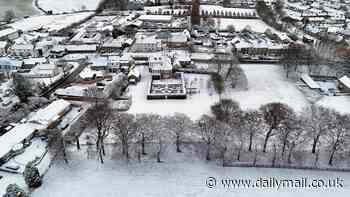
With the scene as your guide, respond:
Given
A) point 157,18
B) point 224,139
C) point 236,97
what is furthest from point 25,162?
point 157,18

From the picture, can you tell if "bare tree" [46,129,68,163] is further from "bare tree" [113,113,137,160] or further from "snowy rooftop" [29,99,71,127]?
"bare tree" [113,113,137,160]

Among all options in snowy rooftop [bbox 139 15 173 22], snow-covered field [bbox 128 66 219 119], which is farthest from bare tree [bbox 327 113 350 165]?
snowy rooftop [bbox 139 15 173 22]

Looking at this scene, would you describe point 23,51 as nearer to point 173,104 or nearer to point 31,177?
point 173,104

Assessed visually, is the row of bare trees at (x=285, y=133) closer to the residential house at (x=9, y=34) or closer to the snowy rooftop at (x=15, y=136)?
the snowy rooftop at (x=15, y=136)

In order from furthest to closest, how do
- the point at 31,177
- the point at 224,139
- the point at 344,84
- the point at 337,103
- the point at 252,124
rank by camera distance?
the point at 344,84, the point at 337,103, the point at 224,139, the point at 252,124, the point at 31,177

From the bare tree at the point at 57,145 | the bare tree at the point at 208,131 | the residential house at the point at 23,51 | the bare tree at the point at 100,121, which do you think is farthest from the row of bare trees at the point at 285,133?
the residential house at the point at 23,51

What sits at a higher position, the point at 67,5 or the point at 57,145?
the point at 67,5
